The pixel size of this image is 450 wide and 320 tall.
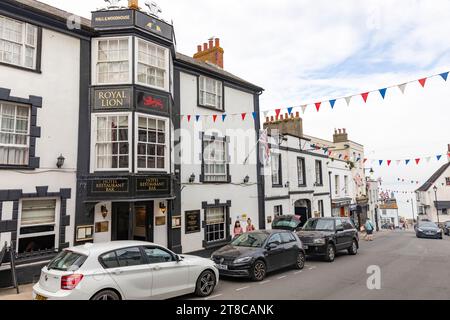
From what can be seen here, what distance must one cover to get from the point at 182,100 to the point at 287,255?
26.3 feet

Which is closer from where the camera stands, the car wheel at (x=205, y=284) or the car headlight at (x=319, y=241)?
the car wheel at (x=205, y=284)

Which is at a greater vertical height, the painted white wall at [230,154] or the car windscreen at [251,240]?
the painted white wall at [230,154]

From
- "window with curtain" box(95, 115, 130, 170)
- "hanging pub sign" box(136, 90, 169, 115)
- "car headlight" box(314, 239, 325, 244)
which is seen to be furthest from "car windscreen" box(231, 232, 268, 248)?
"hanging pub sign" box(136, 90, 169, 115)

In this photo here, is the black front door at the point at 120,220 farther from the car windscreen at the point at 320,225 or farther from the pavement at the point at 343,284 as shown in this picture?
the car windscreen at the point at 320,225

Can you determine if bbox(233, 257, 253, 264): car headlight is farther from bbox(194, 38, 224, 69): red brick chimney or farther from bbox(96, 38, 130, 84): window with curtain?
bbox(194, 38, 224, 69): red brick chimney

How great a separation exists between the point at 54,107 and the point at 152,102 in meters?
3.28

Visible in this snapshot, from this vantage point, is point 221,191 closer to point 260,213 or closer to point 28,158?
point 260,213

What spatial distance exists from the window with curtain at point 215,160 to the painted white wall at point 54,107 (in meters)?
6.01

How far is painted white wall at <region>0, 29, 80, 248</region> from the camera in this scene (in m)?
9.22

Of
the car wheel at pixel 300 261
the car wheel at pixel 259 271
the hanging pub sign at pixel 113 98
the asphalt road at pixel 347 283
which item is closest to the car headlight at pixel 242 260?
the car wheel at pixel 259 271

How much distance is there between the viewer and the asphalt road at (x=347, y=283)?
794cm

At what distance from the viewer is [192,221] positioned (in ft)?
43.7

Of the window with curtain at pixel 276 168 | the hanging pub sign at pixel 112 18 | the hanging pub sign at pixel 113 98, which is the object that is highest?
the hanging pub sign at pixel 112 18
